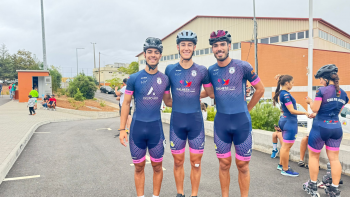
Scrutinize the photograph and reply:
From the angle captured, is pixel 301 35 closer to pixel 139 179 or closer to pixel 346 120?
pixel 346 120

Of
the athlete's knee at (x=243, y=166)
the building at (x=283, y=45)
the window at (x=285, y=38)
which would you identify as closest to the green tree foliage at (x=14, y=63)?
the building at (x=283, y=45)

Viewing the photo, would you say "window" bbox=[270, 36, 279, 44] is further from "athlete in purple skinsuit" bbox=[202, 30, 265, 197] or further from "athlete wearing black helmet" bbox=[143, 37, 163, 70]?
"athlete wearing black helmet" bbox=[143, 37, 163, 70]

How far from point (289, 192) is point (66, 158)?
5.25 meters

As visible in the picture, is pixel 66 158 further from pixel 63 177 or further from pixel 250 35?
pixel 250 35

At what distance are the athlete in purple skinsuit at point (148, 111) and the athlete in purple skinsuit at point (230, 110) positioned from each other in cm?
86

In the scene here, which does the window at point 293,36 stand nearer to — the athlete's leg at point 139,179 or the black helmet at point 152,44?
the black helmet at point 152,44

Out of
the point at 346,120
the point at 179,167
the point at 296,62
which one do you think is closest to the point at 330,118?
the point at 179,167

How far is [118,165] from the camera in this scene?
5.67 metres

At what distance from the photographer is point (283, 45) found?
24.4 meters

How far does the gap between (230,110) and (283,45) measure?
2379cm

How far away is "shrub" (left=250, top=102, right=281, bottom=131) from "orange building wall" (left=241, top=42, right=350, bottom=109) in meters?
16.4

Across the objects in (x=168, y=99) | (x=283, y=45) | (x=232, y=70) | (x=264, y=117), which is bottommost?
(x=264, y=117)

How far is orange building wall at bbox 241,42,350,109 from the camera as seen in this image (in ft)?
74.2

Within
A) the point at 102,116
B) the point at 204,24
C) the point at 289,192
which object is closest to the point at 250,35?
the point at 204,24
